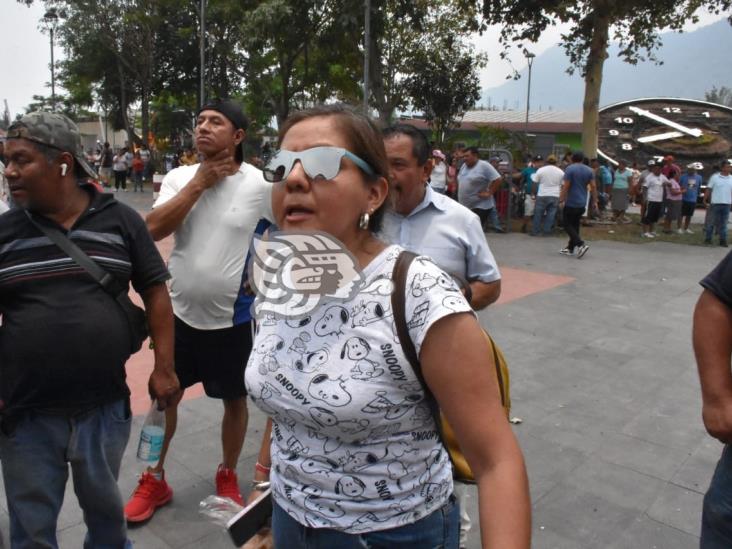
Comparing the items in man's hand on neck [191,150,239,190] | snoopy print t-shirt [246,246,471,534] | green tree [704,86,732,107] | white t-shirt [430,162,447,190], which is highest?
green tree [704,86,732,107]

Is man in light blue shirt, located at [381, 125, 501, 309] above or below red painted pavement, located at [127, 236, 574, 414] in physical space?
above

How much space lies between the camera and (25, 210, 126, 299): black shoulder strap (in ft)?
6.68

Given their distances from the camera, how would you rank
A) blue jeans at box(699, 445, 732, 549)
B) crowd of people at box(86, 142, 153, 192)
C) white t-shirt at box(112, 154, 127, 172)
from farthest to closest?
crowd of people at box(86, 142, 153, 192)
white t-shirt at box(112, 154, 127, 172)
blue jeans at box(699, 445, 732, 549)

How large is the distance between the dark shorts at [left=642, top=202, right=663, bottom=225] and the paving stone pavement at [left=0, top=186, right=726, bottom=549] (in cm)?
659

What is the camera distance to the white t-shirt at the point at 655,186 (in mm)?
13047

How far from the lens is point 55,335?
79.1 inches

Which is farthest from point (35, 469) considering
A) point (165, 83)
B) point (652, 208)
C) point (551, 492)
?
point (165, 83)

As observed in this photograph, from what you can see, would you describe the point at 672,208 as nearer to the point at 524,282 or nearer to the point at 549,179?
the point at 549,179

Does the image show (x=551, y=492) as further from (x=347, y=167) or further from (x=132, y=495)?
(x=347, y=167)

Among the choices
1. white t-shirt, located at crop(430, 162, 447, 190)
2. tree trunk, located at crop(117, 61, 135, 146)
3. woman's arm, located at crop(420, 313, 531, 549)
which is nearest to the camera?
woman's arm, located at crop(420, 313, 531, 549)

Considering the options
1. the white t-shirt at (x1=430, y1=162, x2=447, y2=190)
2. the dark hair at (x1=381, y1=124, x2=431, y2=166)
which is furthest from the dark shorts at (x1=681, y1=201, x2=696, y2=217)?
the dark hair at (x1=381, y1=124, x2=431, y2=166)

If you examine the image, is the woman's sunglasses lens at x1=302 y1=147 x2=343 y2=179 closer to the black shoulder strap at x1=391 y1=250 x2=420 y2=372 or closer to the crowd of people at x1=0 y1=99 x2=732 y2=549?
the crowd of people at x1=0 y1=99 x2=732 y2=549

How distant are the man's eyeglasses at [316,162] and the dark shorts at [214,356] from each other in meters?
1.69

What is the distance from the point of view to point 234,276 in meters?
2.82
